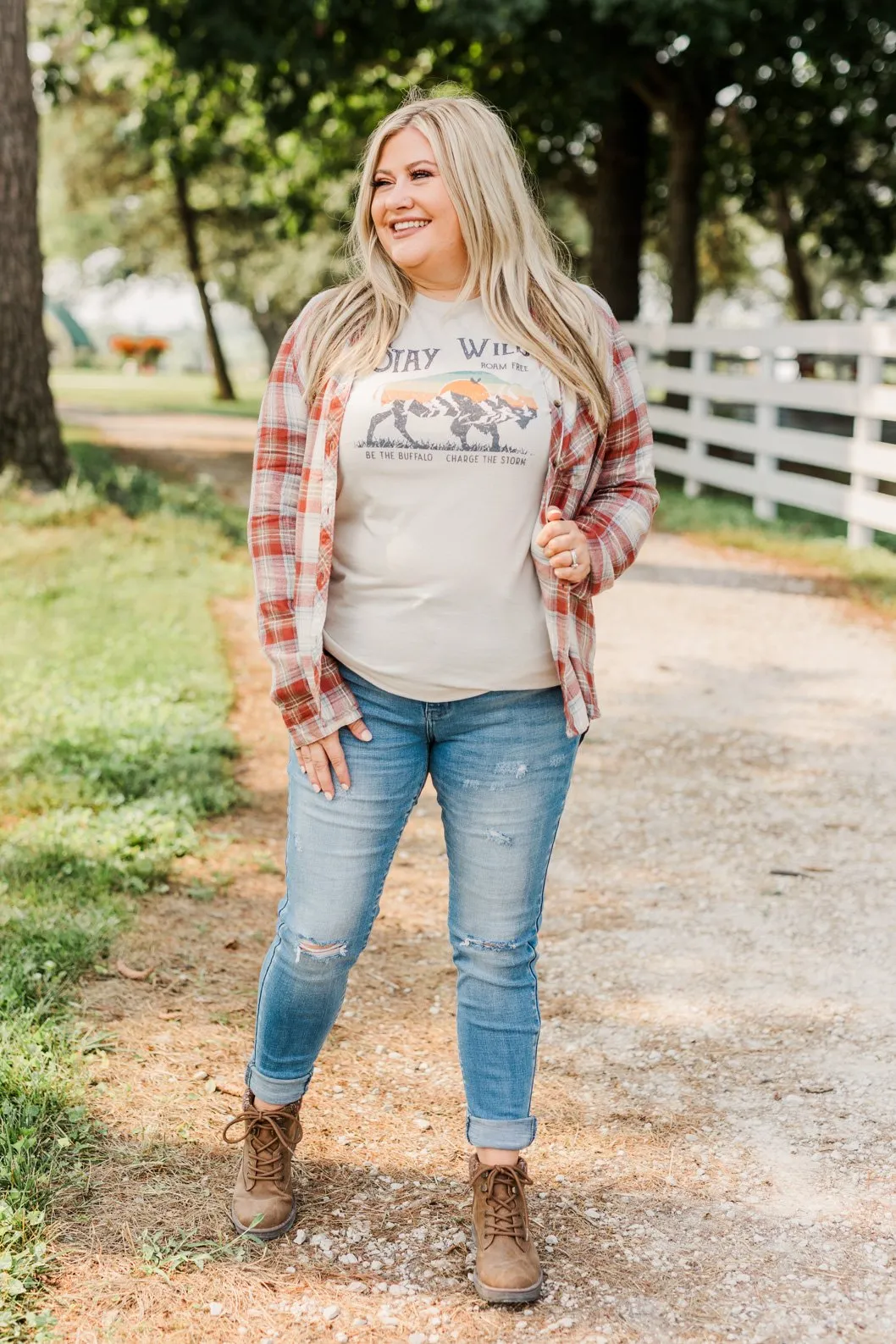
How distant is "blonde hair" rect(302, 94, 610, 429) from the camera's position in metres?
2.39

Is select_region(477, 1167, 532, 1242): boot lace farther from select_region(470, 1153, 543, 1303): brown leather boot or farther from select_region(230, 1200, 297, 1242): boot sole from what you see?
select_region(230, 1200, 297, 1242): boot sole

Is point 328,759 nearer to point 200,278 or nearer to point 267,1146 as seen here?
point 267,1146

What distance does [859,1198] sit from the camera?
281 centimetres

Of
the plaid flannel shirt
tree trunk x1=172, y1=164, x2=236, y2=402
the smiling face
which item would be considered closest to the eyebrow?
the smiling face

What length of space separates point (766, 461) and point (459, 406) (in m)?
9.94

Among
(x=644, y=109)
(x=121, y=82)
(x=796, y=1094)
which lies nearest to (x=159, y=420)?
(x=121, y=82)

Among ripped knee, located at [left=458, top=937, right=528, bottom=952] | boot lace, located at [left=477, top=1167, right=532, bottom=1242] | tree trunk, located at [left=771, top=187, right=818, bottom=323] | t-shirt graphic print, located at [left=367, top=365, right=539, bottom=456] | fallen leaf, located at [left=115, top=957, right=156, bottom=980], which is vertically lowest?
fallen leaf, located at [left=115, top=957, right=156, bottom=980]

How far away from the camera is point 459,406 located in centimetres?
235

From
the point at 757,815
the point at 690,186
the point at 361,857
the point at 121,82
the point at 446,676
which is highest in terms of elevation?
the point at 121,82

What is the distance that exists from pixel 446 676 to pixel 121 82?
60.4ft

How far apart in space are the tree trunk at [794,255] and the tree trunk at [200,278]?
40.9 ft

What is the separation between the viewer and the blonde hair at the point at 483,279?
7.84 ft

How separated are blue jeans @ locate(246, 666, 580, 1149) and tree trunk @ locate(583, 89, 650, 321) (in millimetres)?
13591

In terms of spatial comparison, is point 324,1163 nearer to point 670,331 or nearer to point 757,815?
point 757,815
